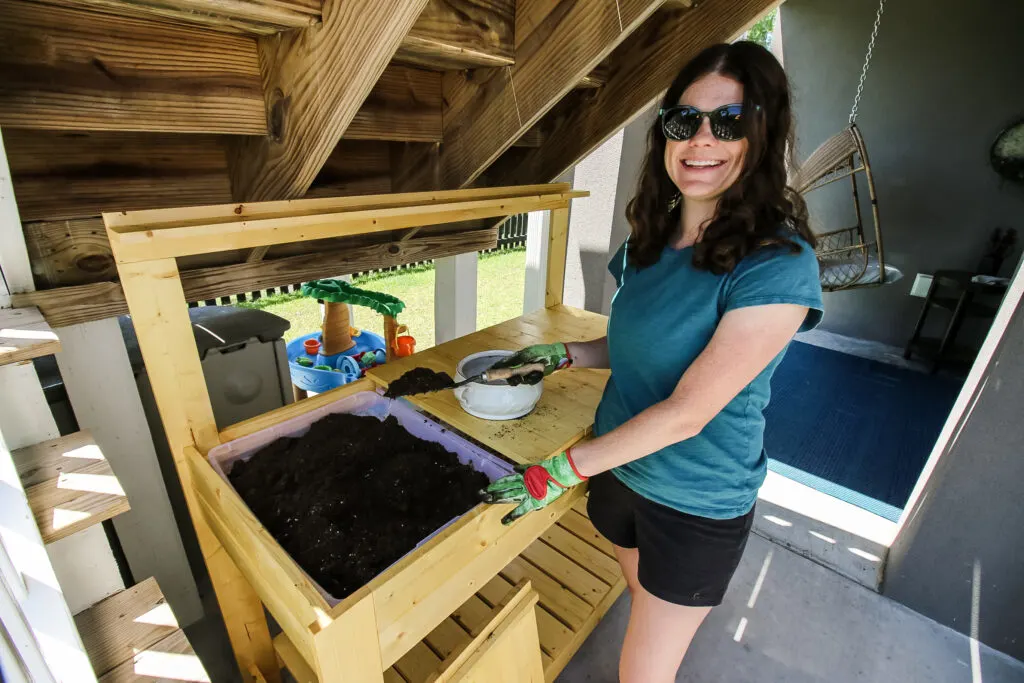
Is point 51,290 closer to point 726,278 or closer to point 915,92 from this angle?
point 726,278

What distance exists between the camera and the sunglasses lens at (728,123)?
938 mm

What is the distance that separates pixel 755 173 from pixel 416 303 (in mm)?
4223

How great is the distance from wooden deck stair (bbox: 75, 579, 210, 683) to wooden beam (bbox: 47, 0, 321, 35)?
1.04 meters

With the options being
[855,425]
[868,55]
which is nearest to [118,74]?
[855,425]

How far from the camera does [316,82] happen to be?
975mm

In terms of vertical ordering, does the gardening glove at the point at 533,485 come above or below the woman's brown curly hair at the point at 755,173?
below

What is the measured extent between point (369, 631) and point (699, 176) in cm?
103

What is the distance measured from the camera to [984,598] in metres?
1.73

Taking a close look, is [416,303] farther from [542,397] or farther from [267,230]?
[267,230]

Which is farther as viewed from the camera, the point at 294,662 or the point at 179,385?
the point at 294,662

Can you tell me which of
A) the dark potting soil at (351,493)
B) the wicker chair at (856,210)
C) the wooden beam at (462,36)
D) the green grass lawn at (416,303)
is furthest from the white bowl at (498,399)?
the green grass lawn at (416,303)

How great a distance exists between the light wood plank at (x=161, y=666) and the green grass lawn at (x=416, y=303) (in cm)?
311

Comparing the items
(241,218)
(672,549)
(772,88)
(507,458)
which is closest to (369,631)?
(507,458)

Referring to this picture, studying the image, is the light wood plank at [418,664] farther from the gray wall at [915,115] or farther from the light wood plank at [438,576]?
the gray wall at [915,115]
